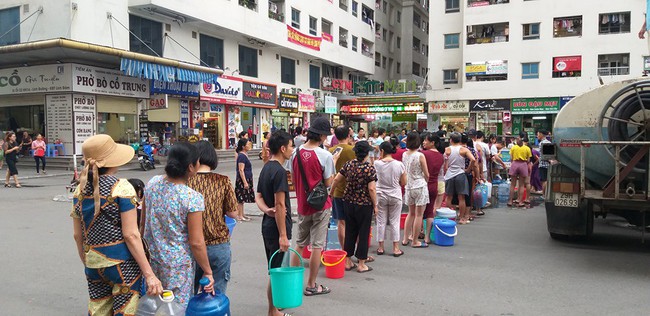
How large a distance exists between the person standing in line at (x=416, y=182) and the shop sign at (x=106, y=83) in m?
16.4

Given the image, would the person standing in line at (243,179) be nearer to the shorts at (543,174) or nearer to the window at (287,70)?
the shorts at (543,174)

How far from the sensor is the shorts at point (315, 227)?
190 inches

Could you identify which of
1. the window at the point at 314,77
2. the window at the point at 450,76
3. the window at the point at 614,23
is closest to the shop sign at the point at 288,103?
the window at the point at 314,77

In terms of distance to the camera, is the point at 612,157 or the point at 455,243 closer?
the point at 612,157

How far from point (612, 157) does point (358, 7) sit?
3700 centimetres

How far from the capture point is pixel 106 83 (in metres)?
20.4

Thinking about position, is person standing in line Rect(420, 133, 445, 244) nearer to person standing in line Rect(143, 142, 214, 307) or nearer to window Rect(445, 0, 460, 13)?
person standing in line Rect(143, 142, 214, 307)

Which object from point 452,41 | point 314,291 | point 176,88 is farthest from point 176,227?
point 452,41

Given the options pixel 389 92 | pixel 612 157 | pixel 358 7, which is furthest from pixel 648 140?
pixel 358 7

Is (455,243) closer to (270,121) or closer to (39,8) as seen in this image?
(39,8)

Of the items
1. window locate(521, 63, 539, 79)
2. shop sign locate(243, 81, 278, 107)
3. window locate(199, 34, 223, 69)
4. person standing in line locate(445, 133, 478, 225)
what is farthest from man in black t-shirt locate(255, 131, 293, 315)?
window locate(521, 63, 539, 79)

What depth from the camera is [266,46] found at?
99.7 ft

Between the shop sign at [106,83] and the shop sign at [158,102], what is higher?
the shop sign at [106,83]

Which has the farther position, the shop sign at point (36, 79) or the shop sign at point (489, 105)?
the shop sign at point (489, 105)
